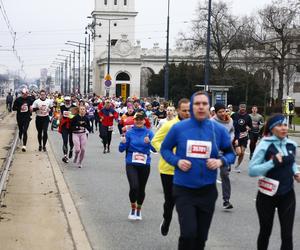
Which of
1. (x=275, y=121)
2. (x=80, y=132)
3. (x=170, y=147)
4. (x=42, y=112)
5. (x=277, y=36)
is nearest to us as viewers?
(x=170, y=147)

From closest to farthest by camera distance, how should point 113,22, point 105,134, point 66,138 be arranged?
point 66,138, point 105,134, point 113,22

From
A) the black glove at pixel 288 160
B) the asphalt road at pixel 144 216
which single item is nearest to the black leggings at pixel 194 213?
the black glove at pixel 288 160

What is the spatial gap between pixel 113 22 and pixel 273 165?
119635 mm

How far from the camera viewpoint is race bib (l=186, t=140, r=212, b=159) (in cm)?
568

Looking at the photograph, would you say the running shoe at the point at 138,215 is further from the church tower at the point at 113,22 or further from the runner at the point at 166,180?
the church tower at the point at 113,22

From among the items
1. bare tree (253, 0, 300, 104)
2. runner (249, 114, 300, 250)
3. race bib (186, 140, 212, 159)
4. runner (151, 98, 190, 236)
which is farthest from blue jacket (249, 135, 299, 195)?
bare tree (253, 0, 300, 104)

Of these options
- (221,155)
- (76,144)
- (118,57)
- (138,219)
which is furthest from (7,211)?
(118,57)

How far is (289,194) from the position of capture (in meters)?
6.11

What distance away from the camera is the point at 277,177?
604cm

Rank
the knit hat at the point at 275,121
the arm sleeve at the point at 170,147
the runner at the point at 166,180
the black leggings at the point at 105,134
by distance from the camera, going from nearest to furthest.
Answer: the arm sleeve at the point at 170,147 → the knit hat at the point at 275,121 → the runner at the point at 166,180 → the black leggings at the point at 105,134

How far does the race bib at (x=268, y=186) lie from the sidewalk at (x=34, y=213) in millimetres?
2510

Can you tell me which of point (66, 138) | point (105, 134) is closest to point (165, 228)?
point (66, 138)

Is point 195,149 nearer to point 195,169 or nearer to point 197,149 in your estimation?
point 197,149

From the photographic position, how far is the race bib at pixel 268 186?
602 cm
